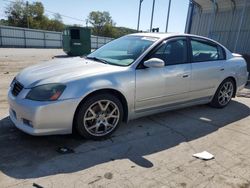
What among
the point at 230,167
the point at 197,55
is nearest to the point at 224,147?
the point at 230,167

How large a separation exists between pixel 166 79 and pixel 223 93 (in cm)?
189

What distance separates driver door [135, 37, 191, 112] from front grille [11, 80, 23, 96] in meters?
1.66

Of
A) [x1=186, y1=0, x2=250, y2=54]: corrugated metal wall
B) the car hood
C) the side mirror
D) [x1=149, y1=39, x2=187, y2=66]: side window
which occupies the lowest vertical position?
the car hood

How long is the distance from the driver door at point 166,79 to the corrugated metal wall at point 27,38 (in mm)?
28426

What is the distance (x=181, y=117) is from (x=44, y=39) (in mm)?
30579

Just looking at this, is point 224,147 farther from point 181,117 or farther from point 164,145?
point 181,117

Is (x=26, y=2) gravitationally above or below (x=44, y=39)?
above

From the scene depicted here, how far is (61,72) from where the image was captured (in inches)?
139

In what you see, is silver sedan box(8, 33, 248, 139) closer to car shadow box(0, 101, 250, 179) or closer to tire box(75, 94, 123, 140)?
tire box(75, 94, 123, 140)

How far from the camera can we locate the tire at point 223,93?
5273 millimetres

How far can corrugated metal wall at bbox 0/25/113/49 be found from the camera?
2852cm

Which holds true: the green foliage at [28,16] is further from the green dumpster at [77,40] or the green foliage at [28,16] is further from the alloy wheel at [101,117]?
the alloy wheel at [101,117]

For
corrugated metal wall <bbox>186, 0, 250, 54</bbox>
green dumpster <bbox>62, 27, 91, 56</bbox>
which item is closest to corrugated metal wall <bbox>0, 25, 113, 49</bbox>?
green dumpster <bbox>62, 27, 91, 56</bbox>

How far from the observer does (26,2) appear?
55.8 m
